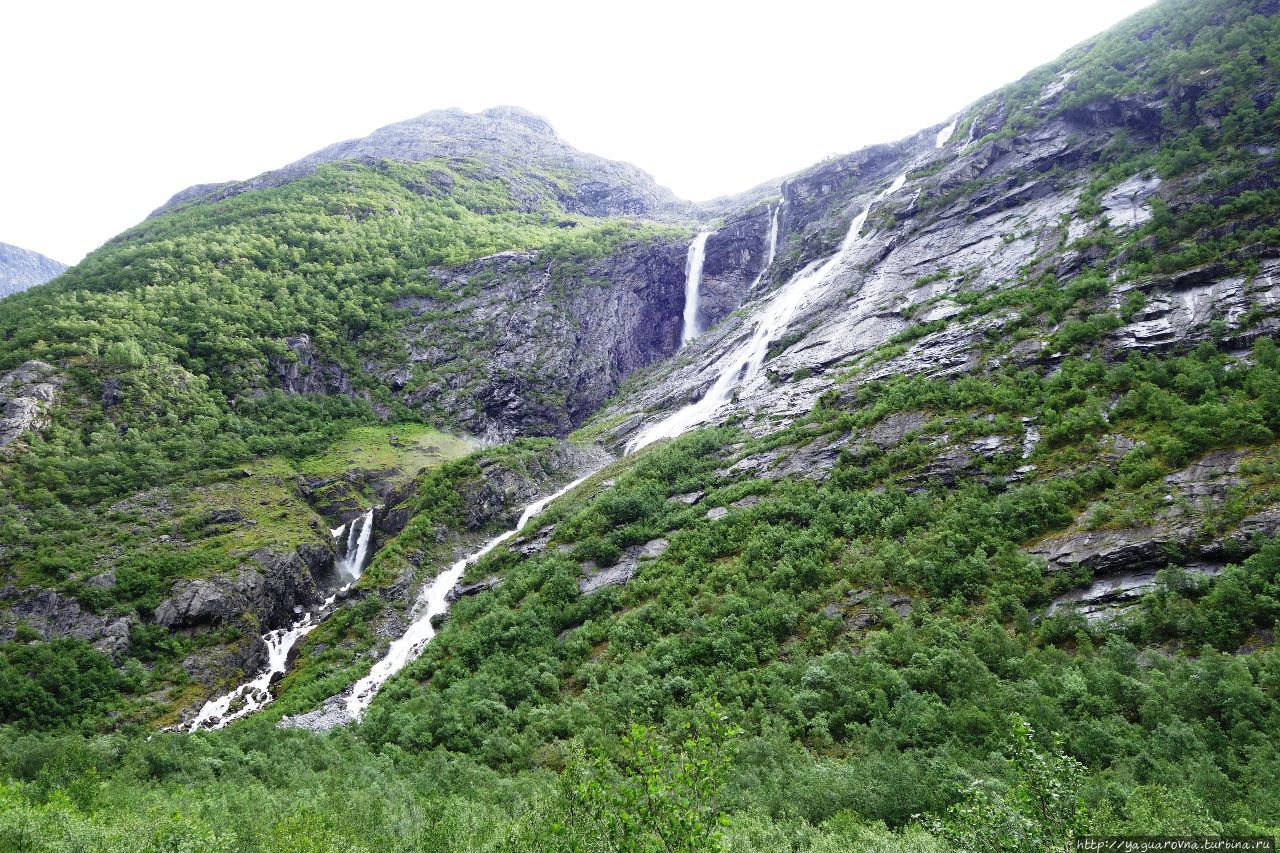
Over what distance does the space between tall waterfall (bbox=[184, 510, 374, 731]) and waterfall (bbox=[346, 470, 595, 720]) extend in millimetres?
5519

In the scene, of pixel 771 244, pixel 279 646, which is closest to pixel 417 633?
pixel 279 646

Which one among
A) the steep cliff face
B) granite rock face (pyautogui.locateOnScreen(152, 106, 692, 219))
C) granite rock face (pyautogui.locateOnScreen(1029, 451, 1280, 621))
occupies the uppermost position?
granite rock face (pyautogui.locateOnScreen(152, 106, 692, 219))

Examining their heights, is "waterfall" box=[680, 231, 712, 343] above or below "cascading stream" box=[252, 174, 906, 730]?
above

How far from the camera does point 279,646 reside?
34.0 metres

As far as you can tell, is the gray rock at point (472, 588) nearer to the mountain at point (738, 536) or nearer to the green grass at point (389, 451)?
the mountain at point (738, 536)

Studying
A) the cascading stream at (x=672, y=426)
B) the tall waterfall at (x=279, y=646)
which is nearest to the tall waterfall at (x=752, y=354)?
the cascading stream at (x=672, y=426)

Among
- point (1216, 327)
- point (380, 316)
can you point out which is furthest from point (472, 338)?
point (1216, 327)

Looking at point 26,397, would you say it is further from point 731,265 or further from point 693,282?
point 731,265

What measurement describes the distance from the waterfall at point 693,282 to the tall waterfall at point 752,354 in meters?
22.0

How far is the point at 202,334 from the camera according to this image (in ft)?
187

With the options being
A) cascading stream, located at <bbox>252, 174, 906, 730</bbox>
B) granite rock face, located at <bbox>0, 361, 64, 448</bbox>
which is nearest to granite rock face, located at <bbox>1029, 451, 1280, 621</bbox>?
cascading stream, located at <bbox>252, 174, 906, 730</bbox>

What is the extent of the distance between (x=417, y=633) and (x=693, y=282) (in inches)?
2891

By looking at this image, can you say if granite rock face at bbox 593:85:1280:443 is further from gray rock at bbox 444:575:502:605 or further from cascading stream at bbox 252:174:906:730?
gray rock at bbox 444:575:502:605

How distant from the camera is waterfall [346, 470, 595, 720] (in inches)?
1118
